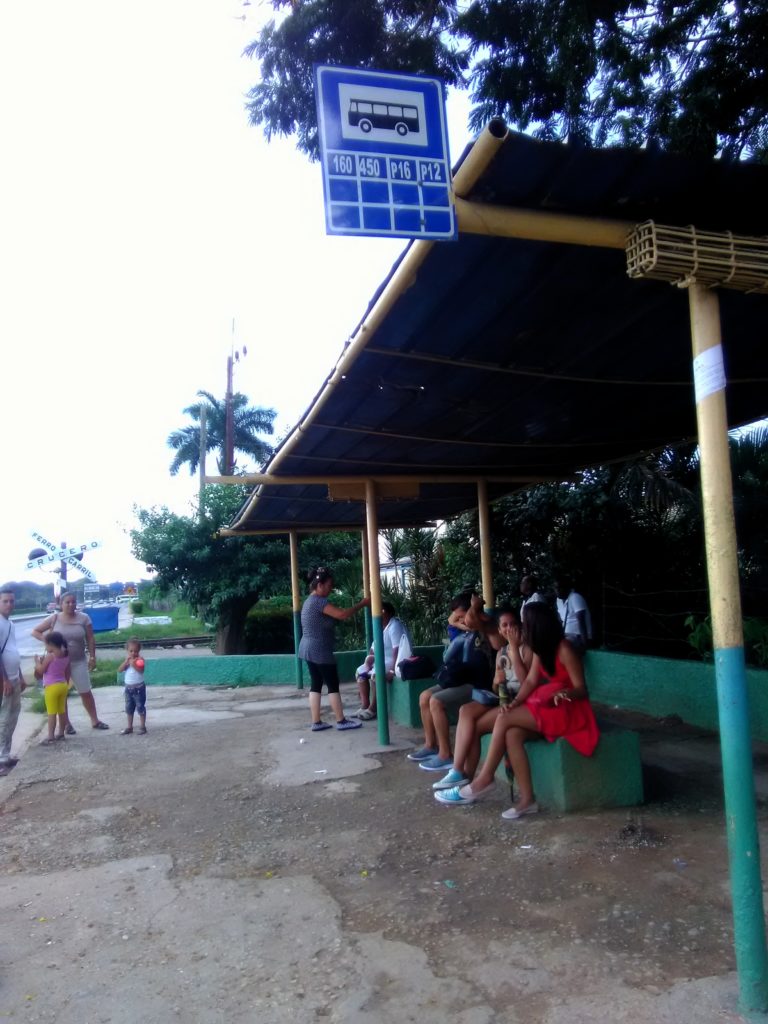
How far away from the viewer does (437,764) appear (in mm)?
6297

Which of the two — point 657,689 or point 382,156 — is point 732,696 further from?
point 657,689

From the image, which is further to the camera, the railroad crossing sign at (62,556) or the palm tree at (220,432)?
the palm tree at (220,432)

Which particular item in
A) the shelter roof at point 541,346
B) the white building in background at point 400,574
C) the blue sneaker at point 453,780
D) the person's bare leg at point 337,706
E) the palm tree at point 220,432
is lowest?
the blue sneaker at point 453,780

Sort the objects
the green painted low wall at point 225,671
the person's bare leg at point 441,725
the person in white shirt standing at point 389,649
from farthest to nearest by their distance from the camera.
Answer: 1. the green painted low wall at point 225,671
2. the person in white shirt standing at point 389,649
3. the person's bare leg at point 441,725

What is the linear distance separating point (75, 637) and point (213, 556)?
22.5ft

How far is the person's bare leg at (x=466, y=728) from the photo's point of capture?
5395 mm

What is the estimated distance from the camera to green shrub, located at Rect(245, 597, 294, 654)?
18750mm

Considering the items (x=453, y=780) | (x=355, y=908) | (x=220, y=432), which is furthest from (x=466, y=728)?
(x=220, y=432)

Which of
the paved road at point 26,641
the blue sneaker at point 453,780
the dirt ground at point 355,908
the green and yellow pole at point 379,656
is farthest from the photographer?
the paved road at point 26,641

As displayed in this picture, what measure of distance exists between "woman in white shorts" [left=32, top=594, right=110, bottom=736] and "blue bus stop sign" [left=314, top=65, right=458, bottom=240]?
22.9 ft

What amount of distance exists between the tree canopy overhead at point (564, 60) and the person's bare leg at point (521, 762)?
5.54 m

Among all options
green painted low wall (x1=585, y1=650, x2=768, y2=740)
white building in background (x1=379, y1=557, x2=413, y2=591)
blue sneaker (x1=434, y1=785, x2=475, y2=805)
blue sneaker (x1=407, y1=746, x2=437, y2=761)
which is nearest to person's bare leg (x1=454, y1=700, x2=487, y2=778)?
blue sneaker (x1=434, y1=785, x2=475, y2=805)

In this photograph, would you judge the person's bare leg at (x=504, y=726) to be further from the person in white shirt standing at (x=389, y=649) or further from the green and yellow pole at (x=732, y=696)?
the person in white shirt standing at (x=389, y=649)

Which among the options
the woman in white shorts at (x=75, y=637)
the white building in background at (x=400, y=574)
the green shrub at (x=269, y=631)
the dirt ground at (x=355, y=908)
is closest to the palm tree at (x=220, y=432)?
the green shrub at (x=269, y=631)
